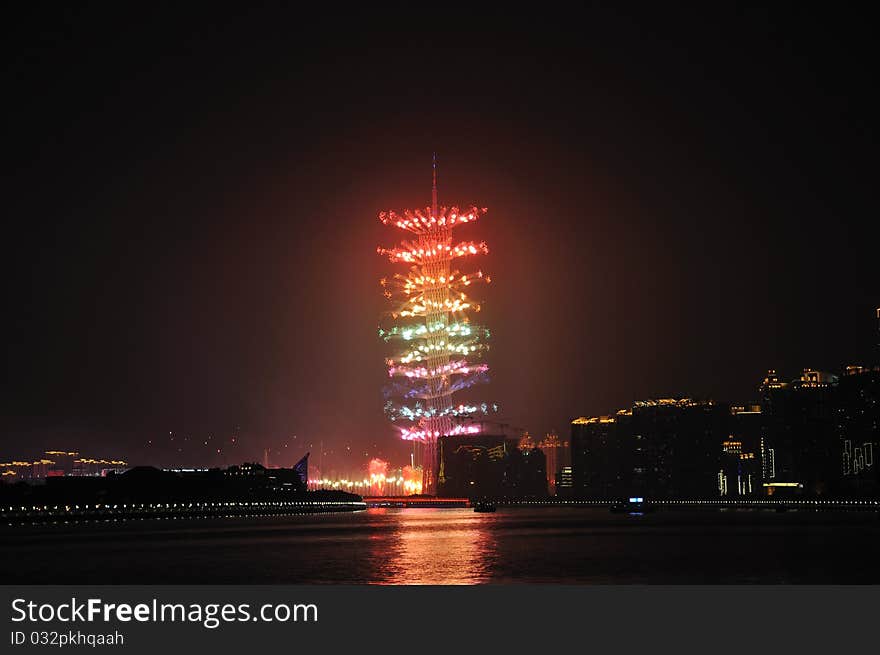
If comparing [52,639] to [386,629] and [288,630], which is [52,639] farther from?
[386,629]

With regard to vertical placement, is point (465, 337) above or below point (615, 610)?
above

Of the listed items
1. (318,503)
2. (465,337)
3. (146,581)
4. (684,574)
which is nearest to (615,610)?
(684,574)

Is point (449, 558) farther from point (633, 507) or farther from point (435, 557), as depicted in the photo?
point (633, 507)

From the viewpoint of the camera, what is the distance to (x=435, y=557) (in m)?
56.8

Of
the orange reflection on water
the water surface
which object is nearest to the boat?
the water surface

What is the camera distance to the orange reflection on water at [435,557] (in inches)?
1770

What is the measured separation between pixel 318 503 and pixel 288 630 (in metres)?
148

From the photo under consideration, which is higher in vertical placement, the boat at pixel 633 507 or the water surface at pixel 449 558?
the water surface at pixel 449 558

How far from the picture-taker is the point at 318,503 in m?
174

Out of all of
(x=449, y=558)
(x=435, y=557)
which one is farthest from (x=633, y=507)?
(x=449, y=558)

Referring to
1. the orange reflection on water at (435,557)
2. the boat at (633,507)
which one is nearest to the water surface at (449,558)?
the orange reflection on water at (435,557)

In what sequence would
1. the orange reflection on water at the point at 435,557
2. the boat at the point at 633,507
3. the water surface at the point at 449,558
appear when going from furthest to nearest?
the boat at the point at 633,507
the water surface at the point at 449,558
the orange reflection on water at the point at 435,557

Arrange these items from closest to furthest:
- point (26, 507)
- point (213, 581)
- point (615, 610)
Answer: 1. point (615, 610)
2. point (213, 581)
3. point (26, 507)

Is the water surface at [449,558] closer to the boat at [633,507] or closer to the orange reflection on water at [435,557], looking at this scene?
the orange reflection on water at [435,557]
